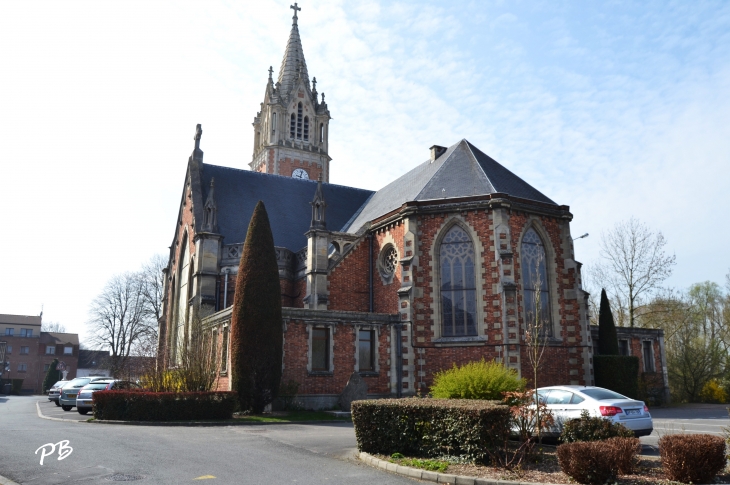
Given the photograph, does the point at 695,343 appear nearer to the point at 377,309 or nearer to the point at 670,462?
the point at 377,309

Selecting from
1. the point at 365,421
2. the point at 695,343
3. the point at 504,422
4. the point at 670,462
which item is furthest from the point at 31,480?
the point at 695,343

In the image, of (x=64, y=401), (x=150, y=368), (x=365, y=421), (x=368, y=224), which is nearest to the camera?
(x=365, y=421)

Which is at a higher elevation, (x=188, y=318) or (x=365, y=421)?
(x=188, y=318)

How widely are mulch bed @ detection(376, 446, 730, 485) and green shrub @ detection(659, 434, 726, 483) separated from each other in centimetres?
24

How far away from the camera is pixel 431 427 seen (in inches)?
428

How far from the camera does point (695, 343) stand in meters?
36.0

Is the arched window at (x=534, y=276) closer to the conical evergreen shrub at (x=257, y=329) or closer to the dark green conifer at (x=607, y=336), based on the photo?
the dark green conifer at (x=607, y=336)

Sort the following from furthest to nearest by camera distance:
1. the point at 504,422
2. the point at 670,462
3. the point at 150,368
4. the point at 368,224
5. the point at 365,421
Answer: the point at 368,224
the point at 150,368
the point at 365,421
the point at 504,422
the point at 670,462

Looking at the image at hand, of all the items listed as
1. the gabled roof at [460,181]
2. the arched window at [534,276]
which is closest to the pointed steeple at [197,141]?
the gabled roof at [460,181]

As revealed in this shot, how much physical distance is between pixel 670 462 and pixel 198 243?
24.5 meters

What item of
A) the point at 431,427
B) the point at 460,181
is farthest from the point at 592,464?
the point at 460,181

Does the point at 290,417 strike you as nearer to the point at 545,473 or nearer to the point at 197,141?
the point at 545,473

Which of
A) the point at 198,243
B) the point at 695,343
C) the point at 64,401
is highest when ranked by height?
the point at 198,243

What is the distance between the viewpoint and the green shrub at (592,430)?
1059 centimetres
